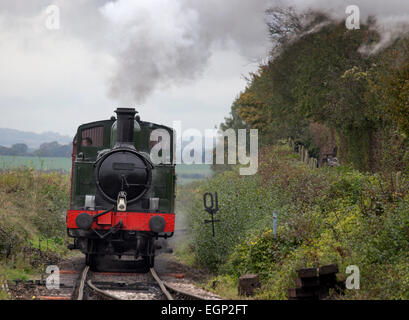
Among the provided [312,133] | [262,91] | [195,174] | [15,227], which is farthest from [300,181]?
[195,174]

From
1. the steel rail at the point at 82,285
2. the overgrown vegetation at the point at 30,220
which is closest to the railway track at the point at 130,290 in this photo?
the steel rail at the point at 82,285

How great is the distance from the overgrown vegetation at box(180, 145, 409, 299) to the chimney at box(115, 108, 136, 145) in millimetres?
3037

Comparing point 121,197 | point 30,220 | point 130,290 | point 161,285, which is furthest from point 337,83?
point 130,290

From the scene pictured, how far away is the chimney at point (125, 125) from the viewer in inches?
472

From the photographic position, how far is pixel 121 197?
37.9ft

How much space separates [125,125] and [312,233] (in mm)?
4363

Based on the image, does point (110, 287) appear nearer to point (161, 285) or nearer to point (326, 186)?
point (161, 285)

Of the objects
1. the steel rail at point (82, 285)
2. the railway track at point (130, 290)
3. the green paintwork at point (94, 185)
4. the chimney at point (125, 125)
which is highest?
the chimney at point (125, 125)

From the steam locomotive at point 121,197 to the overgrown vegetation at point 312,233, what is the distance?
160 cm

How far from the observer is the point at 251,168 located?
22453mm

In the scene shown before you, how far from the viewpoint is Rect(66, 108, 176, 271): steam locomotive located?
11617mm

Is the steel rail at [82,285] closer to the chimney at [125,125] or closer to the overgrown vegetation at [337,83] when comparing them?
the chimney at [125,125]

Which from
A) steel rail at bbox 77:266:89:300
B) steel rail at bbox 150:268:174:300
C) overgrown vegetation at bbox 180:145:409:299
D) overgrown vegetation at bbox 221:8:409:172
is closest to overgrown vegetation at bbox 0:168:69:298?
steel rail at bbox 77:266:89:300

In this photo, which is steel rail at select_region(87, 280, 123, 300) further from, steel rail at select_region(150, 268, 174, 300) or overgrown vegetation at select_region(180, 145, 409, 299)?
overgrown vegetation at select_region(180, 145, 409, 299)
